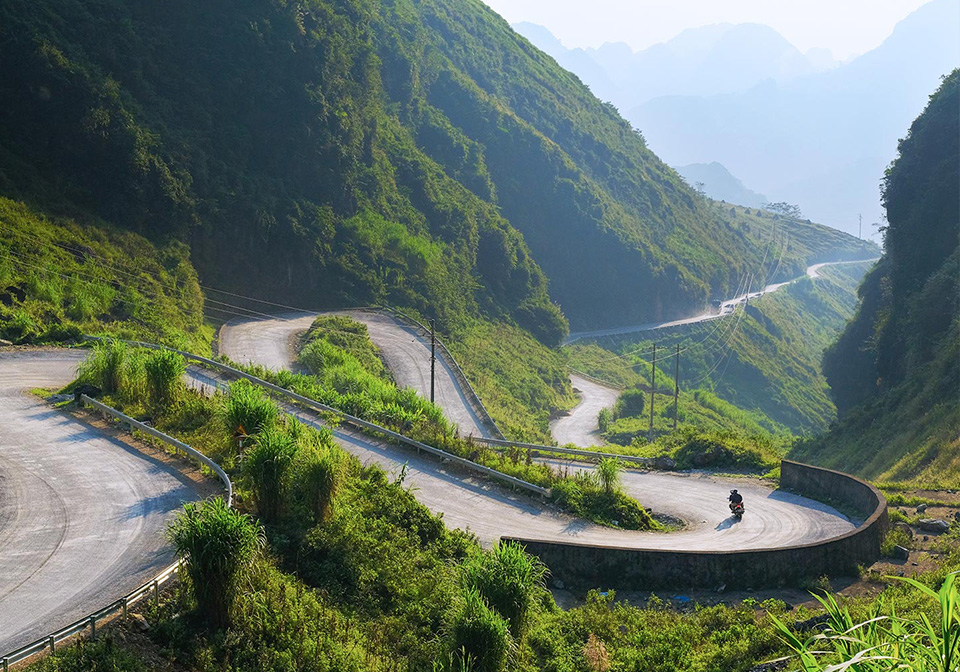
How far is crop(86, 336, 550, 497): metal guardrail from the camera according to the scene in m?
22.8

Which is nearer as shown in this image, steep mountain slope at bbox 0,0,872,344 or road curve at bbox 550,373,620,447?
steep mountain slope at bbox 0,0,872,344

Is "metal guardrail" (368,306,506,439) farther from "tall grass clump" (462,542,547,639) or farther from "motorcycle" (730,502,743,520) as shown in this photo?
"tall grass clump" (462,542,547,639)

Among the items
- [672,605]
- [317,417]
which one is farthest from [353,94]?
[672,605]

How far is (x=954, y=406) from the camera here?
32.7 meters

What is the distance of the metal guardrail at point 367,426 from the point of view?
900 inches

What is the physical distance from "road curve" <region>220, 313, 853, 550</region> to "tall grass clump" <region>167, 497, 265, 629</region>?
8610 mm

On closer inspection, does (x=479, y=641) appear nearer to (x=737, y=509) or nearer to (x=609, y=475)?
(x=609, y=475)

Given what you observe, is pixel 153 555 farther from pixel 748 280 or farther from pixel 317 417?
pixel 748 280

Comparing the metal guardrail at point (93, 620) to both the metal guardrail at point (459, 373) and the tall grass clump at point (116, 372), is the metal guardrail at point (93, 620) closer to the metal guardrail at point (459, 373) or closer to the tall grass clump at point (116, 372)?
the tall grass clump at point (116, 372)

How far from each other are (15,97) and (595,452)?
134 ft

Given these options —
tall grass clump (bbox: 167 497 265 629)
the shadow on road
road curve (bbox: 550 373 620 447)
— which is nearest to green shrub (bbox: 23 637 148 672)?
tall grass clump (bbox: 167 497 265 629)

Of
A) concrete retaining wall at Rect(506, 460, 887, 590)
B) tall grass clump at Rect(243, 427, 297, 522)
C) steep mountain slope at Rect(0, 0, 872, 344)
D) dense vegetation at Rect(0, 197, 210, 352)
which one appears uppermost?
steep mountain slope at Rect(0, 0, 872, 344)

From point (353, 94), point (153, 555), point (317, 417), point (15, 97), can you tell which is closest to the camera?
point (153, 555)

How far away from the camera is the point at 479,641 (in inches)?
455
